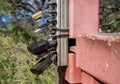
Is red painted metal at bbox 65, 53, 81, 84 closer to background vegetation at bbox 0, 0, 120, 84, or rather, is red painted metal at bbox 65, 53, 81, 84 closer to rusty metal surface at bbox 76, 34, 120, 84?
rusty metal surface at bbox 76, 34, 120, 84

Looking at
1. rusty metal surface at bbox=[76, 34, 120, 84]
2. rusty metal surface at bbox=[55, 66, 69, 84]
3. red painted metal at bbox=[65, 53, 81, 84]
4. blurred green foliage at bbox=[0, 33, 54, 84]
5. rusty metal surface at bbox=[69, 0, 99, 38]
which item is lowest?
blurred green foliage at bbox=[0, 33, 54, 84]

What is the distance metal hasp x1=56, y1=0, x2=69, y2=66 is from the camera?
48.0 inches

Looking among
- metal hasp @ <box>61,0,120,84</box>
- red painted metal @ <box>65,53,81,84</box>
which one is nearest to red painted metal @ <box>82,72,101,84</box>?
metal hasp @ <box>61,0,120,84</box>

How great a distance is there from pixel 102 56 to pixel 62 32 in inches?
20.1

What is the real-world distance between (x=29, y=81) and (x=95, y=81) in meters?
2.62

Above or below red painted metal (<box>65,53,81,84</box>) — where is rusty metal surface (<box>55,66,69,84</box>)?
below

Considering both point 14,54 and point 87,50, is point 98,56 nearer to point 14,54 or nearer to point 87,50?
point 87,50

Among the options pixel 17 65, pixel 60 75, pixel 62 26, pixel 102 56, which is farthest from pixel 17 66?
pixel 102 56

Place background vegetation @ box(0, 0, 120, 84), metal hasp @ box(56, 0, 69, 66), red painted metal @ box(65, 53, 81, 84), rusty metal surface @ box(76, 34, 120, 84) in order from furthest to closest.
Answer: background vegetation @ box(0, 0, 120, 84), metal hasp @ box(56, 0, 69, 66), red painted metal @ box(65, 53, 81, 84), rusty metal surface @ box(76, 34, 120, 84)

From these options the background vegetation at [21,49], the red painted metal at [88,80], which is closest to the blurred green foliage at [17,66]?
the background vegetation at [21,49]

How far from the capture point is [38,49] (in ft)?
4.33

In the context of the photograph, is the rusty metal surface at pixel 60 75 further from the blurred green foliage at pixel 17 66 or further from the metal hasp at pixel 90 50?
the blurred green foliage at pixel 17 66

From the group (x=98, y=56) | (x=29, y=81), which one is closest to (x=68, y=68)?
(x=98, y=56)

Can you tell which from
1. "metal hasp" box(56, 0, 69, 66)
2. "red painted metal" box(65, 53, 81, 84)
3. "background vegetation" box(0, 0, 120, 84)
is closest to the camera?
"red painted metal" box(65, 53, 81, 84)
